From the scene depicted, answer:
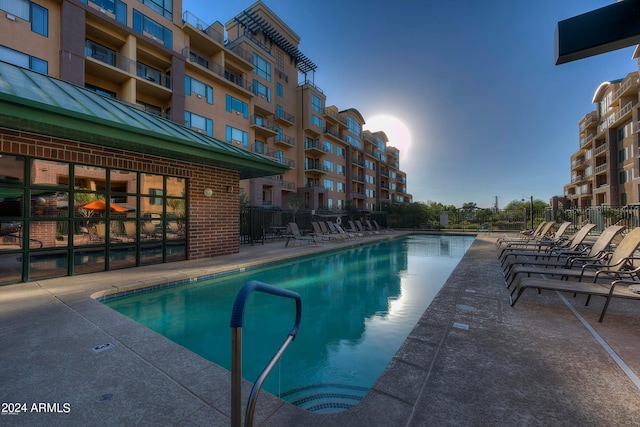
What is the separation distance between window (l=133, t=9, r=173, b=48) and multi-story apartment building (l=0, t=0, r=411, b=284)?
0.21 feet

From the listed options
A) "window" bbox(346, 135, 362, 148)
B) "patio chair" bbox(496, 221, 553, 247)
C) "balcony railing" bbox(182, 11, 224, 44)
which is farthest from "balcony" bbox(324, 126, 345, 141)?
"patio chair" bbox(496, 221, 553, 247)

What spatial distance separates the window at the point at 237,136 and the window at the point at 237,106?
1478 mm

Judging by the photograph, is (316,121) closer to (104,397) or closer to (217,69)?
(217,69)

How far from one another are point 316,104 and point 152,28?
17.5 m

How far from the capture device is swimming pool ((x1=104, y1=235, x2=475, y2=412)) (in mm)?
2758

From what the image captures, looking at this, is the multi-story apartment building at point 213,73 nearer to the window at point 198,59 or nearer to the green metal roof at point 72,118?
the window at point 198,59

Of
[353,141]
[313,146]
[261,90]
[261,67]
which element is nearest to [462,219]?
[313,146]

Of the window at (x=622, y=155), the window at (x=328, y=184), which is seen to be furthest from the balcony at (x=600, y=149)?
the window at (x=328, y=184)

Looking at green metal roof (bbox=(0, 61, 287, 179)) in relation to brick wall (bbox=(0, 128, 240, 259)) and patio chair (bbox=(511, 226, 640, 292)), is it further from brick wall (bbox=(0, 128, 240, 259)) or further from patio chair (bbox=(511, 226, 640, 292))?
patio chair (bbox=(511, 226, 640, 292))

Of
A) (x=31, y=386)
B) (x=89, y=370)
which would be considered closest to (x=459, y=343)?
(x=89, y=370)

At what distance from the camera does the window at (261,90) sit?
81.3 feet

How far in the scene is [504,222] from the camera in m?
22.5

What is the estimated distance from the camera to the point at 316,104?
103 ft

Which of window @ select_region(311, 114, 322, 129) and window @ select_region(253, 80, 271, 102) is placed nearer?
window @ select_region(253, 80, 271, 102)
